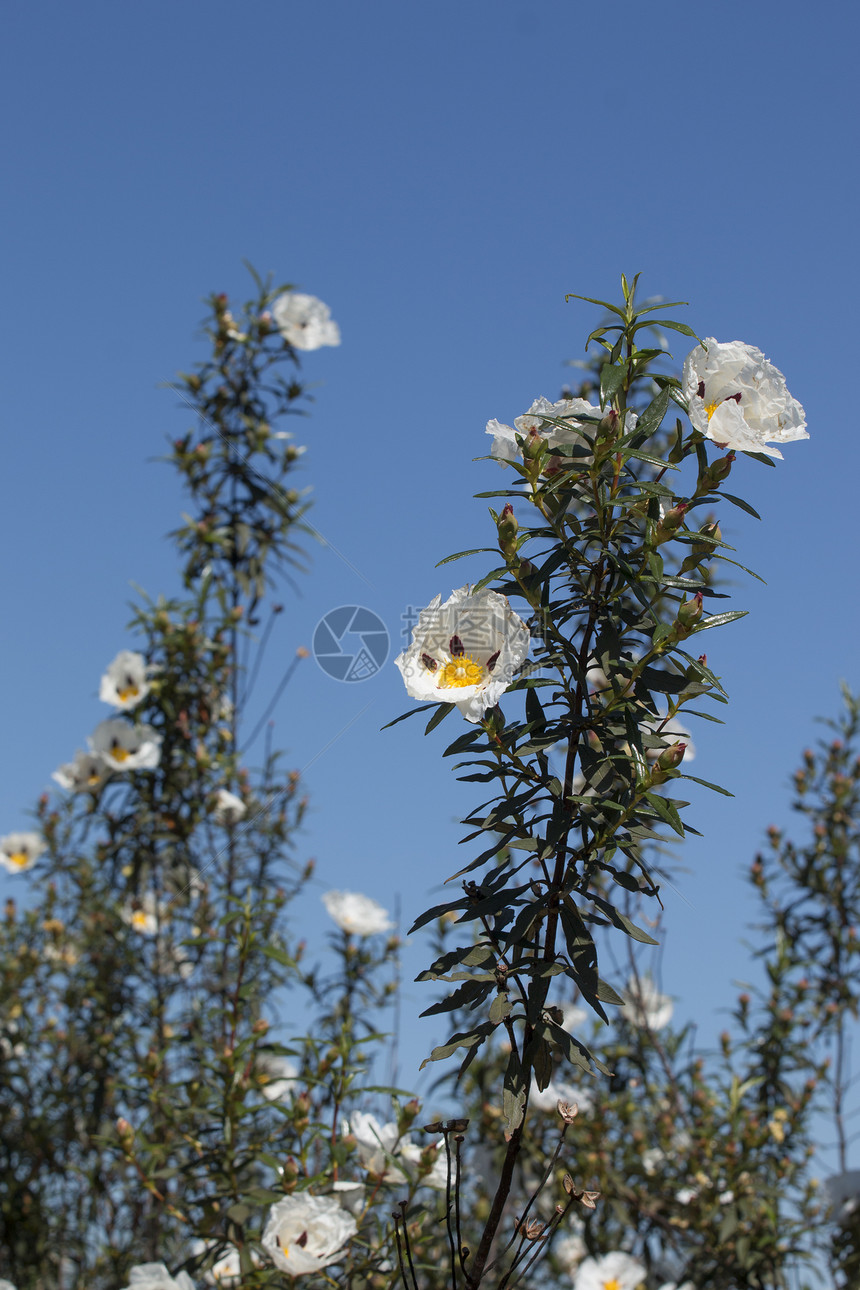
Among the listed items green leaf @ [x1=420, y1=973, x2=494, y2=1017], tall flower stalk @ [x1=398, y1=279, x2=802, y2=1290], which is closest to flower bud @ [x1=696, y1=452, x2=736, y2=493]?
tall flower stalk @ [x1=398, y1=279, x2=802, y2=1290]

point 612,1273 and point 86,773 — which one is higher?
point 86,773

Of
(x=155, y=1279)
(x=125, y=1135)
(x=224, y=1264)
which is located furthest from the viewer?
(x=224, y=1264)

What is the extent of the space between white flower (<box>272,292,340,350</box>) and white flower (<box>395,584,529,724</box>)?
304 cm

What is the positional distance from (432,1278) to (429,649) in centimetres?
210

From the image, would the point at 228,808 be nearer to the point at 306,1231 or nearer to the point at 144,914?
the point at 144,914

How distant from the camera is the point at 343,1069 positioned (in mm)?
2119

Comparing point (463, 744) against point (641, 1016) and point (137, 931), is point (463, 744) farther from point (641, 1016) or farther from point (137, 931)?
point (137, 931)

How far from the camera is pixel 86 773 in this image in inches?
144

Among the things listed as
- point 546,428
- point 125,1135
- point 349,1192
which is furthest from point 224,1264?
point 546,428

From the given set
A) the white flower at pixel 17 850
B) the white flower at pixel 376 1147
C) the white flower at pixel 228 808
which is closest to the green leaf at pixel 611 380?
the white flower at pixel 376 1147

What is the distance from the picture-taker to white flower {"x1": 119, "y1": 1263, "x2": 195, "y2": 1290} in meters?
2.03

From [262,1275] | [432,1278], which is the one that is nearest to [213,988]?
[432,1278]

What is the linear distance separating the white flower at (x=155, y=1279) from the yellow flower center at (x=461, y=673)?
4.89 ft

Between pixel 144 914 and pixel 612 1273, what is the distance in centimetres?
200
